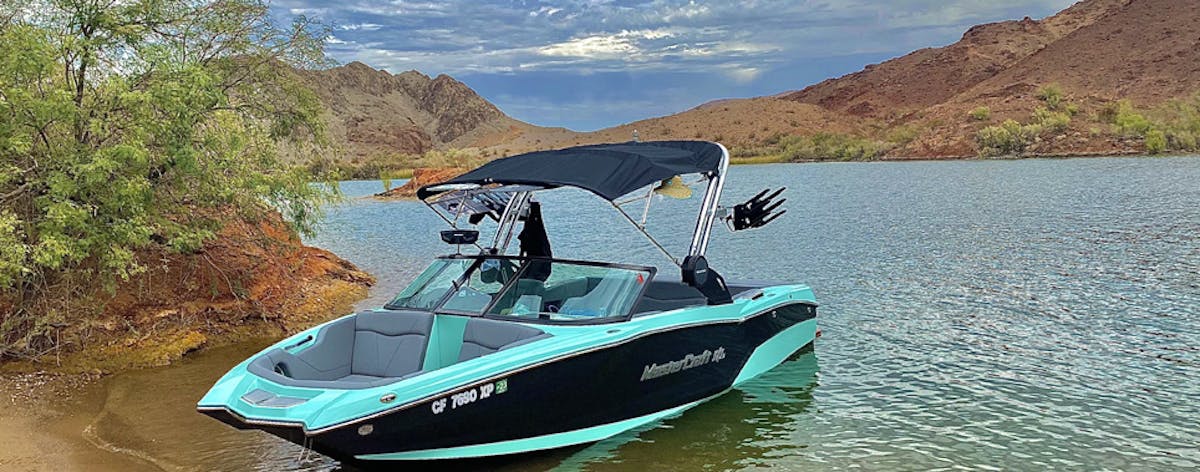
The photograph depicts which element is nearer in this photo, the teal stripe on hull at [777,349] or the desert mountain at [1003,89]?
the teal stripe on hull at [777,349]

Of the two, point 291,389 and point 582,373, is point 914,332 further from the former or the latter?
point 291,389

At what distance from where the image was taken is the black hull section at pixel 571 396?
6121 mm

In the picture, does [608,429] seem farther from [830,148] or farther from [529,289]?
[830,148]

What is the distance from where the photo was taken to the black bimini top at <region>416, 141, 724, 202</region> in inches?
308

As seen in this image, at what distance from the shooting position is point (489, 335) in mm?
7512

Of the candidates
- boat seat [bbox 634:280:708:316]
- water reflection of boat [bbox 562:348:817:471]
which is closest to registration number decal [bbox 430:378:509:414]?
water reflection of boat [bbox 562:348:817:471]

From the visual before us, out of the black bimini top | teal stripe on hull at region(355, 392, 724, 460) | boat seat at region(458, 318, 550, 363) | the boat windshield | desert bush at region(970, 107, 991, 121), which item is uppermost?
desert bush at region(970, 107, 991, 121)

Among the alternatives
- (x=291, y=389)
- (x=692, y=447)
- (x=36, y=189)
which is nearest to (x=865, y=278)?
(x=692, y=447)

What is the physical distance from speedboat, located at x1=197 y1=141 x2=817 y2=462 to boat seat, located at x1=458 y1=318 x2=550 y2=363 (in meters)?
0.01

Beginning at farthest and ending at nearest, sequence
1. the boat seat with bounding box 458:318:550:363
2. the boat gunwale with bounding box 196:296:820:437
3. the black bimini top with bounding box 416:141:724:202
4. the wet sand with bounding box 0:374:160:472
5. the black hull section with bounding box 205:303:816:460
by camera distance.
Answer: the black bimini top with bounding box 416:141:724:202 → the boat seat with bounding box 458:318:550:363 → the wet sand with bounding box 0:374:160:472 → the black hull section with bounding box 205:303:816:460 → the boat gunwale with bounding box 196:296:820:437

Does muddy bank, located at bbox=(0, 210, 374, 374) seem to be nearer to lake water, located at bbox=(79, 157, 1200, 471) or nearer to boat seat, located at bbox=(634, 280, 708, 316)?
lake water, located at bbox=(79, 157, 1200, 471)

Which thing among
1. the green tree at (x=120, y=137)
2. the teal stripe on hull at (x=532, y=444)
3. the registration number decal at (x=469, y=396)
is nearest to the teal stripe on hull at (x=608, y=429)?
the teal stripe on hull at (x=532, y=444)

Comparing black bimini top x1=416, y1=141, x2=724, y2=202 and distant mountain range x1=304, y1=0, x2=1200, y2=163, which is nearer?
black bimini top x1=416, y1=141, x2=724, y2=202

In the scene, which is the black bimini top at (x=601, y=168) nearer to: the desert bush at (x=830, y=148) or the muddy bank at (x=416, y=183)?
the muddy bank at (x=416, y=183)
